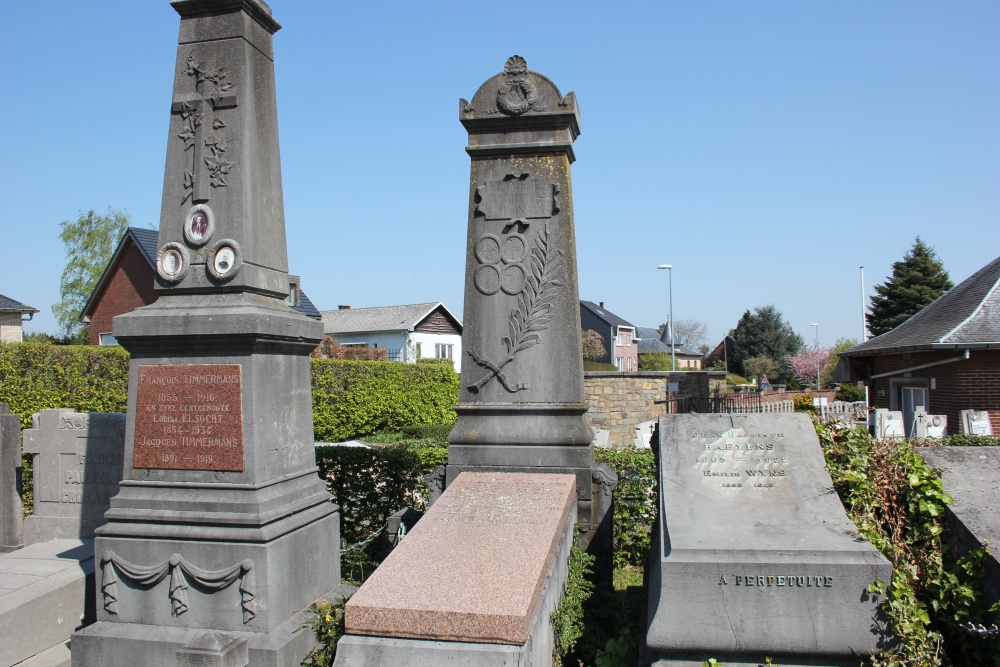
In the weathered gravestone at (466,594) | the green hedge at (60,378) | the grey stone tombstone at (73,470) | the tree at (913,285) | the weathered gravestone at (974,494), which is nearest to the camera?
the weathered gravestone at (466,594)

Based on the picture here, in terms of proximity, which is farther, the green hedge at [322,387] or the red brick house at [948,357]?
the red brick house at [948,357]

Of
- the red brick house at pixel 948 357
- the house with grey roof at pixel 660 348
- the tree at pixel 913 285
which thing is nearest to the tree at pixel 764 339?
the house with grey roof at pixel 660 348

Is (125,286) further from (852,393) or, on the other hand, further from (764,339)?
(764,339)

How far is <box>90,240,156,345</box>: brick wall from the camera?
98.0ft

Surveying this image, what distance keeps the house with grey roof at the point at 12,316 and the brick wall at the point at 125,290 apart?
7.99ft

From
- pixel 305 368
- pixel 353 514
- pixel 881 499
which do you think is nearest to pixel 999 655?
pixel 881 499

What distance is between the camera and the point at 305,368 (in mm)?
5117

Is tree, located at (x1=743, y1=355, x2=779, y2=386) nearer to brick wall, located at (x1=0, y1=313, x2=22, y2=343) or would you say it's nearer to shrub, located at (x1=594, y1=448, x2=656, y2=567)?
brick wall, located at (x1=0, y1=313, x2=22, y2=343)

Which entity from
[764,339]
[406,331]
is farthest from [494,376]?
[764,339]

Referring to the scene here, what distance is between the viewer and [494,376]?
5957 mm

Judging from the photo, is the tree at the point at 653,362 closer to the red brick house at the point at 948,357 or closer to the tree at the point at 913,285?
the tree at the point at 913,285

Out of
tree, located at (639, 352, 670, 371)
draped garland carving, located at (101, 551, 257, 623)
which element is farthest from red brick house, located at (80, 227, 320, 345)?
tree, located at (639, 352, 670, 371)

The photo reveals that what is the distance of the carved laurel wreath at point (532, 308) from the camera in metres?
5.91

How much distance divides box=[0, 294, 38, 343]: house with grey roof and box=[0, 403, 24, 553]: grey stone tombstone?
2663 cm
